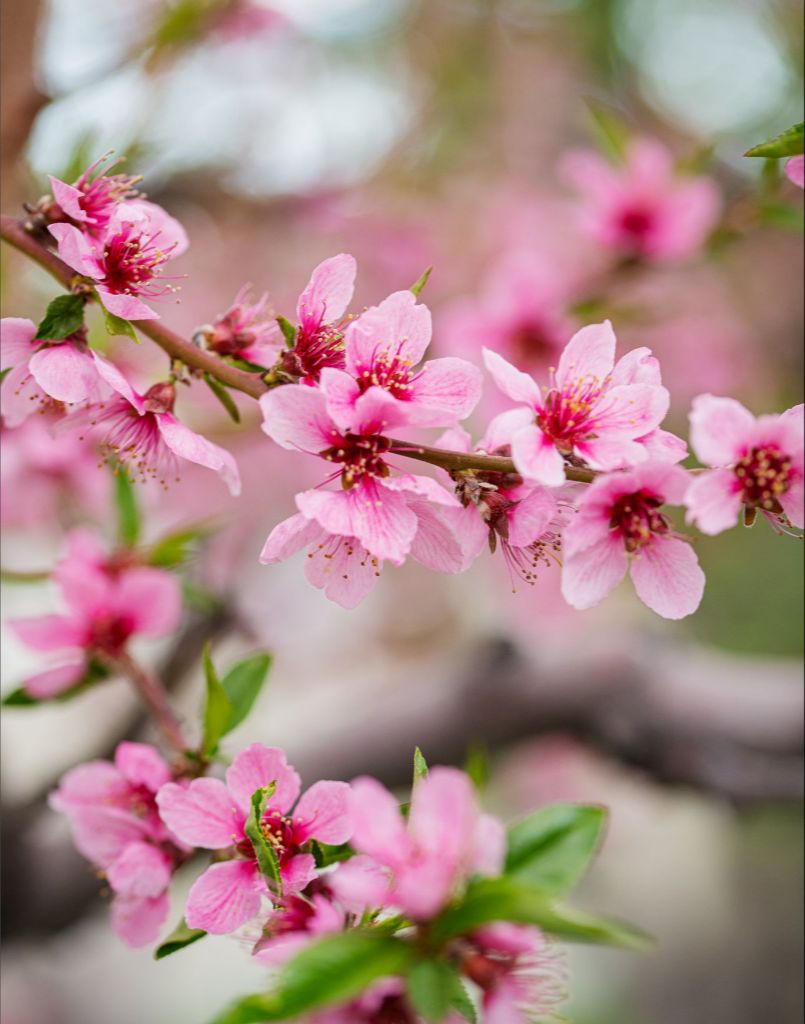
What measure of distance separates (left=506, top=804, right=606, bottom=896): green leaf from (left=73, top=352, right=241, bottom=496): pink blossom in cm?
20

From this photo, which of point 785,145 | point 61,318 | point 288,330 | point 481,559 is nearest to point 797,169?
point 785,145

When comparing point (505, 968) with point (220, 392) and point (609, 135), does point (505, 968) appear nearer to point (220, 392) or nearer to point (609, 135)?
point (220, 392)

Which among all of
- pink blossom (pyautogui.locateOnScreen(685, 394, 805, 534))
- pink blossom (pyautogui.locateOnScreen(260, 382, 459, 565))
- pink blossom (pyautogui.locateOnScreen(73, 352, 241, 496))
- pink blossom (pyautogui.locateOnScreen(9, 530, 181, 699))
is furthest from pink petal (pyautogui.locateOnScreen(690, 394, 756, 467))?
pink blossom (pyautogui.locateOnScreen(9, 530, 181, 699))

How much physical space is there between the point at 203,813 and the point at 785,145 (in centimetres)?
40

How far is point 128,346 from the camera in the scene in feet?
3.49

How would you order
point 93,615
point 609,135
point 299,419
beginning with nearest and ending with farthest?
point 299,419
point 93,615
point 609,135

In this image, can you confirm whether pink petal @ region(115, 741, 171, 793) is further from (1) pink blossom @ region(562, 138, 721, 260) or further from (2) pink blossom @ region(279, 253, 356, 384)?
(1) pink blossom @ region(562, 138, 721, 260)

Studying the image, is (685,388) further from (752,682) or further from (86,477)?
(86,477)

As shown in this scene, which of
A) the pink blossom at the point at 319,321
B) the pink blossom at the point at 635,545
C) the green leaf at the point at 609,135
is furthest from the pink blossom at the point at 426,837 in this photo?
the green leaf at the point at 609,135

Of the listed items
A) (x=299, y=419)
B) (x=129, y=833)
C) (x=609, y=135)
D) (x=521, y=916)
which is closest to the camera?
(x=521, y=916)

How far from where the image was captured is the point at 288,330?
43 centimetres

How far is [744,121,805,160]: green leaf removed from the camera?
413 millimetres

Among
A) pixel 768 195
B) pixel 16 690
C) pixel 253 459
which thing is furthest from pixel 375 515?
pixel 253 459

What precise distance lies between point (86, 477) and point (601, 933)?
74cm
